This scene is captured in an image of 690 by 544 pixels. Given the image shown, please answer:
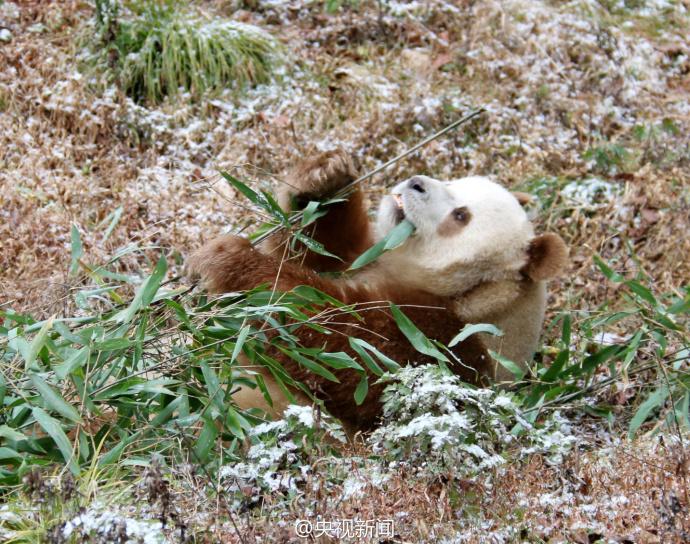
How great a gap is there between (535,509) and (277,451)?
1.03 meters

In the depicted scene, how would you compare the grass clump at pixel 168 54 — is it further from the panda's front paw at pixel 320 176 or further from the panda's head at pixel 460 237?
the panda's head at pixel 460 237

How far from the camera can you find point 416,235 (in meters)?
5.55

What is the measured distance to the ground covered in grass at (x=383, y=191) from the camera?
3.57 meters

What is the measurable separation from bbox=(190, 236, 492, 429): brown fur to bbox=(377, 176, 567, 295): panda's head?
33cm

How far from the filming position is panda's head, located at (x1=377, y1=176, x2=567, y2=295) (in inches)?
212

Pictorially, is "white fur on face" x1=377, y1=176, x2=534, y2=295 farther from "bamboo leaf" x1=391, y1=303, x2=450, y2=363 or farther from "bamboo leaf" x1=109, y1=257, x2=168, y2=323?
"bamboo leaf" x1=109, y1=257, x2=168, y2=323

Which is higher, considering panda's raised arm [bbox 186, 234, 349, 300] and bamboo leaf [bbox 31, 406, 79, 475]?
bamboo leaf [bbox 31, 406, 79, 475]

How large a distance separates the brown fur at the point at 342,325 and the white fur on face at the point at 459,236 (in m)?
0.33

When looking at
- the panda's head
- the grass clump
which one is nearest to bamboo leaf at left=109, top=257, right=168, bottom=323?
the panda's head

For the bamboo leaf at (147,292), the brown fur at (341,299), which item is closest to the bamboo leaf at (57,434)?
the bamboo leaf at (147,292)

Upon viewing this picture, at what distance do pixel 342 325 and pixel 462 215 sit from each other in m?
1.04

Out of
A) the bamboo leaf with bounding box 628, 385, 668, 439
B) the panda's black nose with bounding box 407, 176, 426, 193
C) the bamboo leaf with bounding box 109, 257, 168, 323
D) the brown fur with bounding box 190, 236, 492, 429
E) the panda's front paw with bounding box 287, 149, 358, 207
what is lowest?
the bamboo leaf with bounding box 628, 385, 668, 439

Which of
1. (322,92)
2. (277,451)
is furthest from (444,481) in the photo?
(322,92)

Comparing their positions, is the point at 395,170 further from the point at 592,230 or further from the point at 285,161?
the point at 592,230
